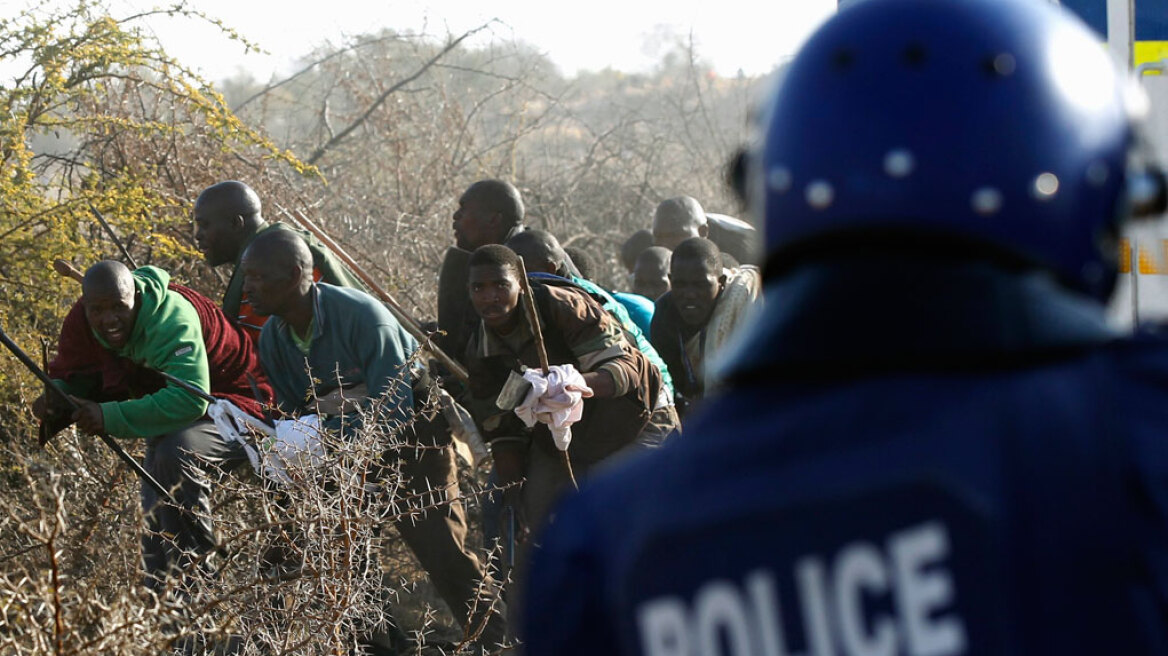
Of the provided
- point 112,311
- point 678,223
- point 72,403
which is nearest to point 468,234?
point 112,311

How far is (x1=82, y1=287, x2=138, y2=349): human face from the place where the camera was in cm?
562

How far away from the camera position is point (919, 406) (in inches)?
41.1

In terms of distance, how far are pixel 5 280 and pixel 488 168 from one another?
17.3ft

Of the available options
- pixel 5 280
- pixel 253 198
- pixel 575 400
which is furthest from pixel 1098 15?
pixel 5 280

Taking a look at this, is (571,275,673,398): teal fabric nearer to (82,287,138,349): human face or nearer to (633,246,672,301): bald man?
(82,287,138,349): human face

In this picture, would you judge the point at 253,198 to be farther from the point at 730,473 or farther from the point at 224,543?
the point at 730,473

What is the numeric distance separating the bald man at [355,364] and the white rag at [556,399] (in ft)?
1.72

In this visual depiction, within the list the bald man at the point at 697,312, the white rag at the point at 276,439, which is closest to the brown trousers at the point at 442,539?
the white rag at the point at 276,439

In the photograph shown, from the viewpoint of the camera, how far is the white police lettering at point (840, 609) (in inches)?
40.5

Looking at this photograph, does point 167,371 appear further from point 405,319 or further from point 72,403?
point 405,319

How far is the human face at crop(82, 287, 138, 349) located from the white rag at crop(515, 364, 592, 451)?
1623mm

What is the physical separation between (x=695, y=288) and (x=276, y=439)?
6.85ft

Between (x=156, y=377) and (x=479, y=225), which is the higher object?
(x=479, y=225)

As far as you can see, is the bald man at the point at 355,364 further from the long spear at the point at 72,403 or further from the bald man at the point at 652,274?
the bald man at the point at 652,274
